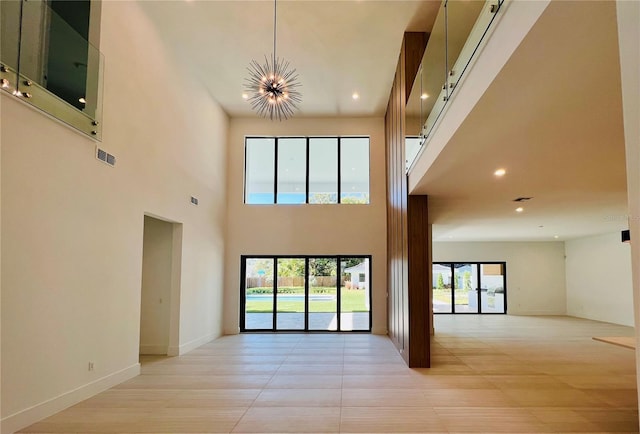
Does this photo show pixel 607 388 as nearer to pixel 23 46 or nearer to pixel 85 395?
pixel 85 395

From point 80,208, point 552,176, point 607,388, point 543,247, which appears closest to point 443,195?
point 552,176

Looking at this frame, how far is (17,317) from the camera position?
400cm

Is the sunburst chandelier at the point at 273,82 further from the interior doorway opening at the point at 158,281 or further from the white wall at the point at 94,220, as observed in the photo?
the interior doorway opening at the point at 158,281

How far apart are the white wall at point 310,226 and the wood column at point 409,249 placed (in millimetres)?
2204

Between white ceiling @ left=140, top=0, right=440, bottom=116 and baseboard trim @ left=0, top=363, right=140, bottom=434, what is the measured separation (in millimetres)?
5680

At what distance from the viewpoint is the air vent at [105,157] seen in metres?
5.38

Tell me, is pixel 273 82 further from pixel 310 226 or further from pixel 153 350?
pixel 153 350

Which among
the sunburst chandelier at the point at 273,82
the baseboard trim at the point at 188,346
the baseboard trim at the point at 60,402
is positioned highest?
the sunburst chandelier at the point at 273,82

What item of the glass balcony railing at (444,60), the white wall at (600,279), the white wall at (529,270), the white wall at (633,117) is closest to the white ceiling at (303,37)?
the glass balcony railing at (444,60)

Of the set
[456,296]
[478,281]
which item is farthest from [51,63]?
[478,281]

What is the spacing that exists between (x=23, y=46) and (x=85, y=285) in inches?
109

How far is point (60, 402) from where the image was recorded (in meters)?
4.55

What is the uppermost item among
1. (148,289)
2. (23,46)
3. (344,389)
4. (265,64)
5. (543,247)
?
(265,64)

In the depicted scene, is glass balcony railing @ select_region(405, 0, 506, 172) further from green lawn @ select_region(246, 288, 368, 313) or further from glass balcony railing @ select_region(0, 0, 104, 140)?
green lawn @ select_region(246, 288, 368, 313)
